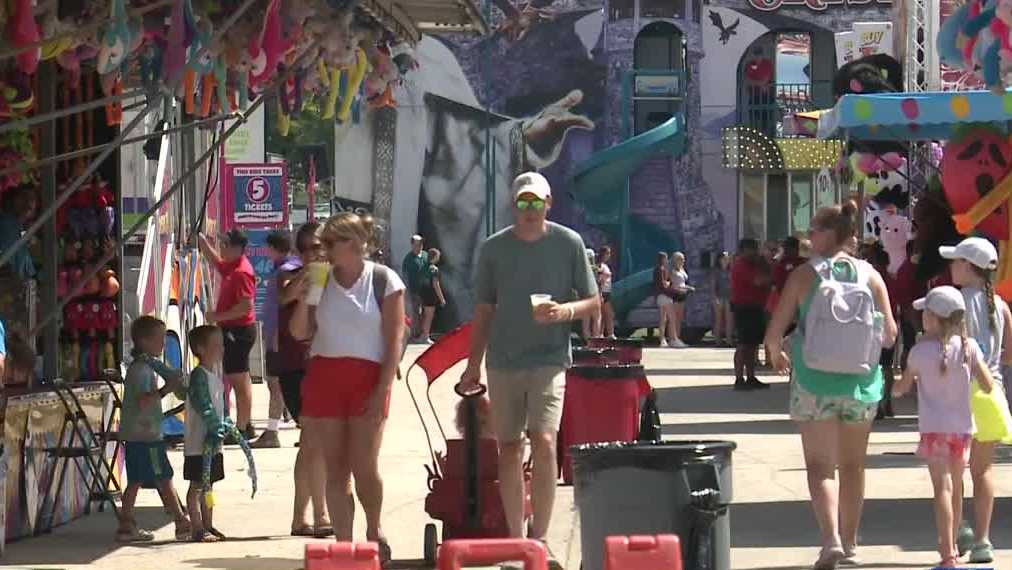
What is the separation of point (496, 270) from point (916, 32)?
1618cm

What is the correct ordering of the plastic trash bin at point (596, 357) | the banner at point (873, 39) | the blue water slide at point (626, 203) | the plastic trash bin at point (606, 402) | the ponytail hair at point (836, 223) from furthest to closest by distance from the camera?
the blue water slide at point (626, 203) < the banner at point (873, 39) < the plastic trash bin at point (596, 357) < the plastic trash bin at point (606, 402) < the ponytail hair at point (836, 223)

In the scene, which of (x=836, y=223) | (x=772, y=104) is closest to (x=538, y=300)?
(x=836, y=223)

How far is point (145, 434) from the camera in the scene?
12.0m

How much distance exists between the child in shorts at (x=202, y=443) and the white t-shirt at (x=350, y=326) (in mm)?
2026

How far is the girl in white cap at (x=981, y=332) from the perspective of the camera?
34.1 ft

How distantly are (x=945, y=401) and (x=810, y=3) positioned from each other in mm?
34801

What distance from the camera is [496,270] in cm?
1025

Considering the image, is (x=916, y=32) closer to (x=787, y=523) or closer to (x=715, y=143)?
(x=787, y=523)

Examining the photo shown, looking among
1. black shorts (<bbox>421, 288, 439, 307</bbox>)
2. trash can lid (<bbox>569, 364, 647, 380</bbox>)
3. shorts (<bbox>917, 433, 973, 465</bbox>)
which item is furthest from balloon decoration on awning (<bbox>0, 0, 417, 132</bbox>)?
black shorts (<bbox>421, 288, 439, 307</bbox>)

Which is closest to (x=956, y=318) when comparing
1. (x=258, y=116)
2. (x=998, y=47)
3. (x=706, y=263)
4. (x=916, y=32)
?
(x=998, y=47)

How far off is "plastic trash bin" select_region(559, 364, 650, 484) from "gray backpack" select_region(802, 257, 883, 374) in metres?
→ 3.24

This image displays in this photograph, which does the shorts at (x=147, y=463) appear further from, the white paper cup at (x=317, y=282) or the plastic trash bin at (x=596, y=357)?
the plastic trash bin at (x=596, y=357)

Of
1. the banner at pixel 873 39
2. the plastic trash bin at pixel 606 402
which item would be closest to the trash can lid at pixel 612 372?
the plastic trash bin at pixel 606 402

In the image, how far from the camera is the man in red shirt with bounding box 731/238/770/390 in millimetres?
24219
